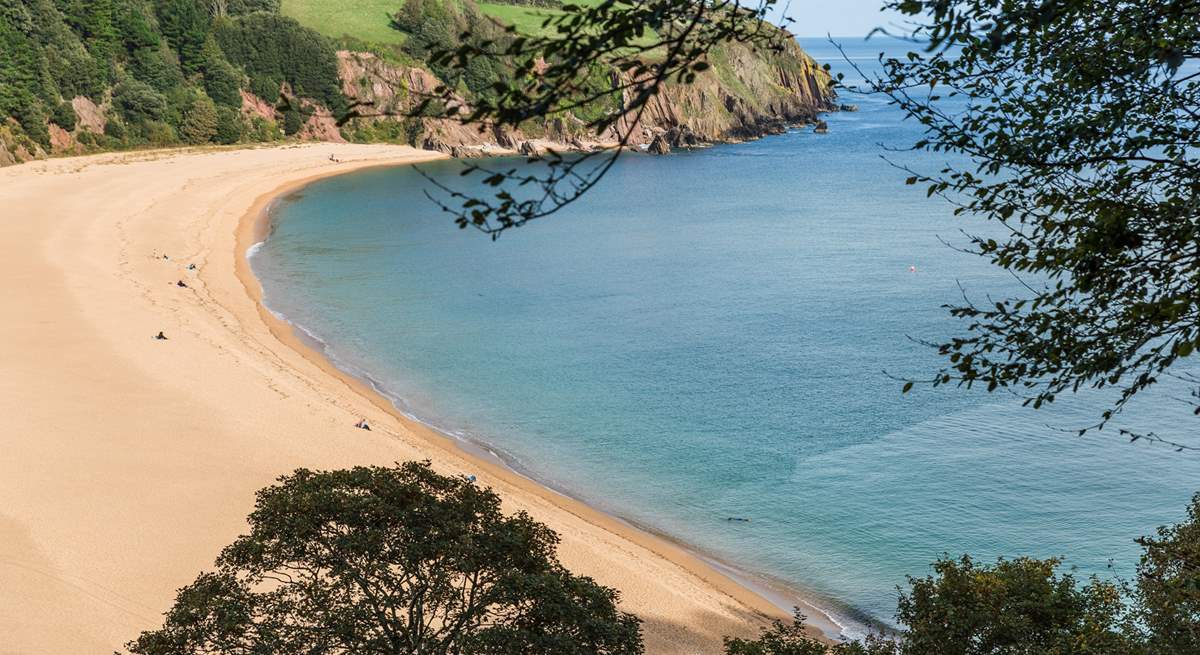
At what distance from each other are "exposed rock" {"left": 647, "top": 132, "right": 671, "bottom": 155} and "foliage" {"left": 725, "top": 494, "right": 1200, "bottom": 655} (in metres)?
111

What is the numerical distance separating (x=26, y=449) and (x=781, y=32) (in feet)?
88.4

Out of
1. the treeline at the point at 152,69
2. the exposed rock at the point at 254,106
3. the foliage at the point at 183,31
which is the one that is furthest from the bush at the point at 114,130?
the exposed rock at the point at 254,106

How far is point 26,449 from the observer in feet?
95.7

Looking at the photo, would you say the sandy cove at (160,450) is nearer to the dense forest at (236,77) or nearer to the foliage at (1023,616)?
the foliage at (1023,616)

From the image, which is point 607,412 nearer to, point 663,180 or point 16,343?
point 16,343

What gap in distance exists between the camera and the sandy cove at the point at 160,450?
886 inches

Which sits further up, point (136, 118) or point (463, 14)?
point (463, 14)

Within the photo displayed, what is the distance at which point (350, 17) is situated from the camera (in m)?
136

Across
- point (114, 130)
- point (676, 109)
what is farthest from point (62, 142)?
point (676, 109)

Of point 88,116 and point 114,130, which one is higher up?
point 88,116

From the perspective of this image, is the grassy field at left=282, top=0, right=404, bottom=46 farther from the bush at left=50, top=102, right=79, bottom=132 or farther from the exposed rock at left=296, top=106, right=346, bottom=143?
the bush at left=50, top=102, right=79, bottom=132

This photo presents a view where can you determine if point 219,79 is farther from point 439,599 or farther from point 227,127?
point 439,599

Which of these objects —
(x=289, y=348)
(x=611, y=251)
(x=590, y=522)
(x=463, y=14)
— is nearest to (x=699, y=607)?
(x=590, y=522)

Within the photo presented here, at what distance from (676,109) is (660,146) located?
430 inches
